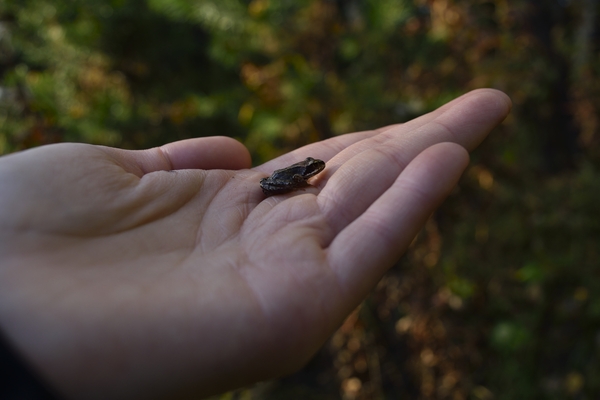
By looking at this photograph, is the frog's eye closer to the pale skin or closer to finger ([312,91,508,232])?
the pale skin

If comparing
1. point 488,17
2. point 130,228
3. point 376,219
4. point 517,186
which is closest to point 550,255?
point 517,186

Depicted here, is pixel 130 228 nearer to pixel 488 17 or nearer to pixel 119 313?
pixel 119 313

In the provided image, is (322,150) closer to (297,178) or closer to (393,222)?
(297,178)

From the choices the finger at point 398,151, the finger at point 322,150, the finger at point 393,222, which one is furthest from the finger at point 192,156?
the finger at point 393,222

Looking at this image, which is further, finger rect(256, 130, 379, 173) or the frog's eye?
finger rect(256, 130, 379, 173)

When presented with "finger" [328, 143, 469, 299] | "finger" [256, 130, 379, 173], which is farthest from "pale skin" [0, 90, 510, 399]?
"finger" [256, 130, 379, 173]

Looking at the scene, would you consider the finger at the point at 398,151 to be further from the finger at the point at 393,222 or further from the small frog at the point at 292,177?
the small frog at the point at 292,177
